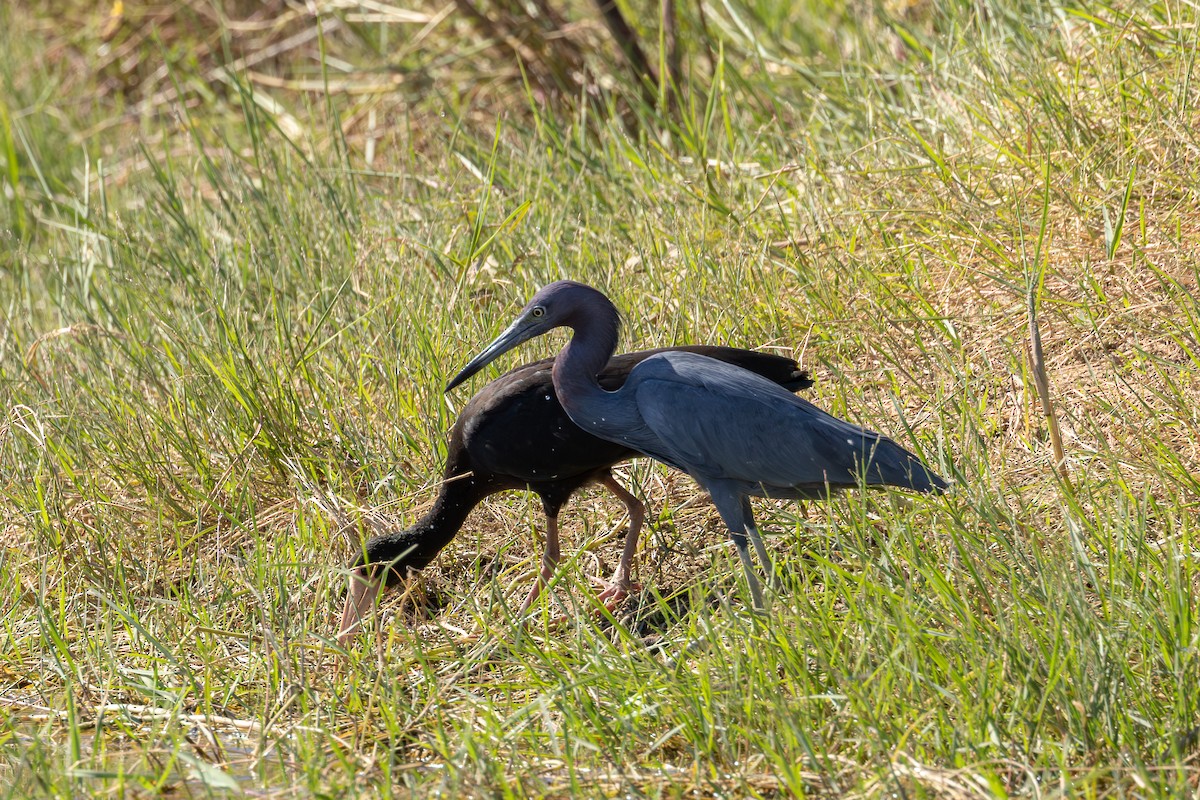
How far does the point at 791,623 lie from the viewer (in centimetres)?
275

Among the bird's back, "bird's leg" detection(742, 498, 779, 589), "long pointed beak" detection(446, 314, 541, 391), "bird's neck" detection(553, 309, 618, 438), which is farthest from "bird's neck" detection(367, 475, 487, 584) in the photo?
"bird's leg" detection(742, 498, 779, 589)

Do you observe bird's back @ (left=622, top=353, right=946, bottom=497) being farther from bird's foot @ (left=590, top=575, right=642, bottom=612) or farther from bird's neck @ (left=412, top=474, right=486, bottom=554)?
bird's neck @ (left=412, top=474, right=486, bottom=554)

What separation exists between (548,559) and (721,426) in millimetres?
678

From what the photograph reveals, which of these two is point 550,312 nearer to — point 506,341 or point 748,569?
point 506,341

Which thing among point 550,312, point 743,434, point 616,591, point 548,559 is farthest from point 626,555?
point 550,312

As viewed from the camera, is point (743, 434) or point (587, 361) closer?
point (743, 434)

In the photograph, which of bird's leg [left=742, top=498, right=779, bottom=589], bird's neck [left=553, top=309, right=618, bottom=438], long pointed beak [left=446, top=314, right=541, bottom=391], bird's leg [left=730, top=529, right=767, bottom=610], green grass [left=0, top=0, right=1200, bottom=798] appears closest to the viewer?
green grass [left=0, top=0, right=1200, bottom=798]

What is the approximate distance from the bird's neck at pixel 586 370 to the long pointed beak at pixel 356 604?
640mm

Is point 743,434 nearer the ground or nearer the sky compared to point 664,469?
nearer the sky

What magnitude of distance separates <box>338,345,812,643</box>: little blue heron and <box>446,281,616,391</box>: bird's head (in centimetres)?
16

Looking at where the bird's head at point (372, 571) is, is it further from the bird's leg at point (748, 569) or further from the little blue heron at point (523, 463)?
the bird's leg at point (748, 569)

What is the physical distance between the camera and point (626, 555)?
359cm

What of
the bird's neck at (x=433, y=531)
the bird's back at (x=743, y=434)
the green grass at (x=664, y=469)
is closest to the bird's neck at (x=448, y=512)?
the bird's neck at (x=433, y=531)

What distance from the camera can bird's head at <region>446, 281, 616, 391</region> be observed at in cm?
334
